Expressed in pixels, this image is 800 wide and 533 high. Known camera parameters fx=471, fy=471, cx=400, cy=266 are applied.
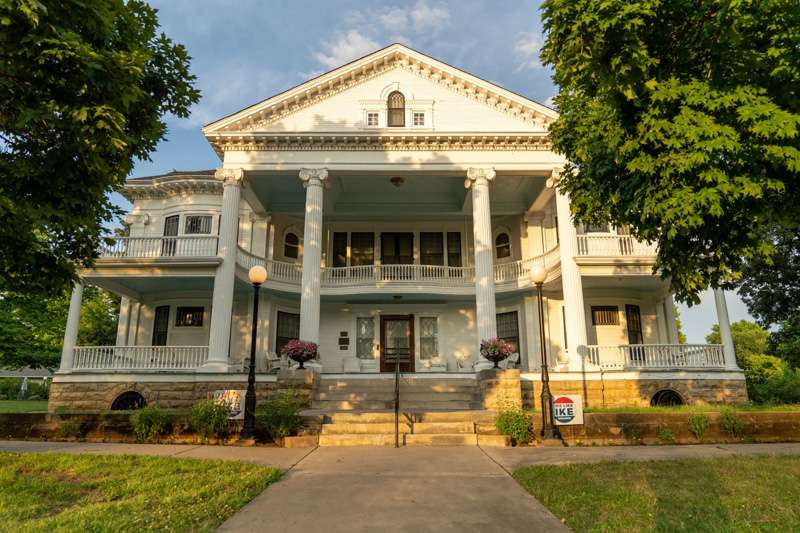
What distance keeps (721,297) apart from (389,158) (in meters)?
12.8

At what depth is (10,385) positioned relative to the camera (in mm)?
36406

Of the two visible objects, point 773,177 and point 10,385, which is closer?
point 773,177

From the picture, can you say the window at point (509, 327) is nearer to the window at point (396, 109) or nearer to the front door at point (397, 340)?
the front door at point (397, 340)

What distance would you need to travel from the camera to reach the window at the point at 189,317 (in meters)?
19.6

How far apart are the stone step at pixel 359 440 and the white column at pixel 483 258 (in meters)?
6.30

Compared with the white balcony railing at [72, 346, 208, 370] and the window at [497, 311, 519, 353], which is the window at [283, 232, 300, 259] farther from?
the window at [497, 311, 519, 353]

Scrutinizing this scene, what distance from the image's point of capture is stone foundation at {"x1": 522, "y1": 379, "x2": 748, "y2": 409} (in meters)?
15.1

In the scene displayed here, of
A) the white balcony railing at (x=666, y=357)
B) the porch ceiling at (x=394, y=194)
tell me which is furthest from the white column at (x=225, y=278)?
the white balcony railing at (x=666, y=357)

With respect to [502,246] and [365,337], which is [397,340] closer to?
[365,337]

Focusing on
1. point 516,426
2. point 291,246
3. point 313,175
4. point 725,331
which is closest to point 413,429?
point 516,426

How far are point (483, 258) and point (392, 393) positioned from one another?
18.3 feet

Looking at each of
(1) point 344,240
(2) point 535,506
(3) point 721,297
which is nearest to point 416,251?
(1) point 344,240

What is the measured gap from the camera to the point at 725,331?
651 inches

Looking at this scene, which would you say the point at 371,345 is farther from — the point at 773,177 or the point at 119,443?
the point at 773,177
